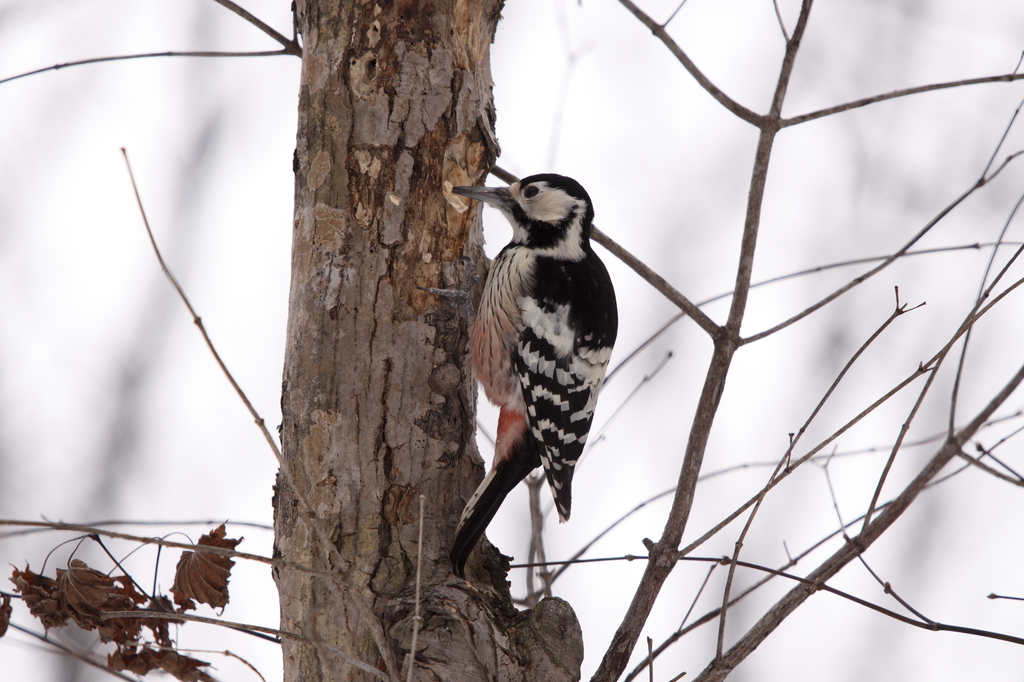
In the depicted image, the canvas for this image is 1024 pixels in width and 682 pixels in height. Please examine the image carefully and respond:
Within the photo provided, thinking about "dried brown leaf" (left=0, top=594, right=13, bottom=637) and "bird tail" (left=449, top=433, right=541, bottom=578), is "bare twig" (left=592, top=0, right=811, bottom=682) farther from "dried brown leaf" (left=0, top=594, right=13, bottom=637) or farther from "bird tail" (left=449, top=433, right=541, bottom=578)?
"dried brown leaf" (left=0, top=594, right=13, bottom=637)

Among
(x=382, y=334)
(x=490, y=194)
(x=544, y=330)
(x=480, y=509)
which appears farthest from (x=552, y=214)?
(x=480, y=509)

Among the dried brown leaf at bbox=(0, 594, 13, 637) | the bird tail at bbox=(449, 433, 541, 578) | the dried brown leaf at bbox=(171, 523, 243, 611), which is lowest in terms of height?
the dried brown leaf at bbox=(0, 594, 13, 637)

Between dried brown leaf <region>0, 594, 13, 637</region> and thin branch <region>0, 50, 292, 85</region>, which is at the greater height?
thin branch <region>0, 50, 292, 85</region>

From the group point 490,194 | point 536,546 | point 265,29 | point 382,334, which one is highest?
point 265,29

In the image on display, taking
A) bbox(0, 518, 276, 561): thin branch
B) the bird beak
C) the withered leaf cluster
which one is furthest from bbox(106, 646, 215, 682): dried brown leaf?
the bird beak

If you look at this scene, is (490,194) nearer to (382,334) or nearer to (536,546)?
(382,334)

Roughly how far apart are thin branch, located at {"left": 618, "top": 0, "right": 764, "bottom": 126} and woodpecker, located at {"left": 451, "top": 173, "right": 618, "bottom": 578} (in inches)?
28.8

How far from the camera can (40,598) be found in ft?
6.52

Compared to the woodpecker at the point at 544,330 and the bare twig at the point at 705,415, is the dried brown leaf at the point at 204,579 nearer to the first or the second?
the woodpecker at the point at 544,330

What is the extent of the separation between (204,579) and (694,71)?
5.93ft

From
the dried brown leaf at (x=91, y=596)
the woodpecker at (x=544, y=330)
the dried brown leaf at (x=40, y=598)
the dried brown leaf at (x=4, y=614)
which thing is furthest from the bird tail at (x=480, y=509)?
the dried brown leaf at (x=4, y=614)

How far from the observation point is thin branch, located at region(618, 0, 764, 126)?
2.01 metres

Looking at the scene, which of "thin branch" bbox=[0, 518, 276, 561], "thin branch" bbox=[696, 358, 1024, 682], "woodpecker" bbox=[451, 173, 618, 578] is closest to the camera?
"thin branch" bbox=[0, 518, 276, 561]

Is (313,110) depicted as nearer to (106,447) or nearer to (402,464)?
(402,464)
